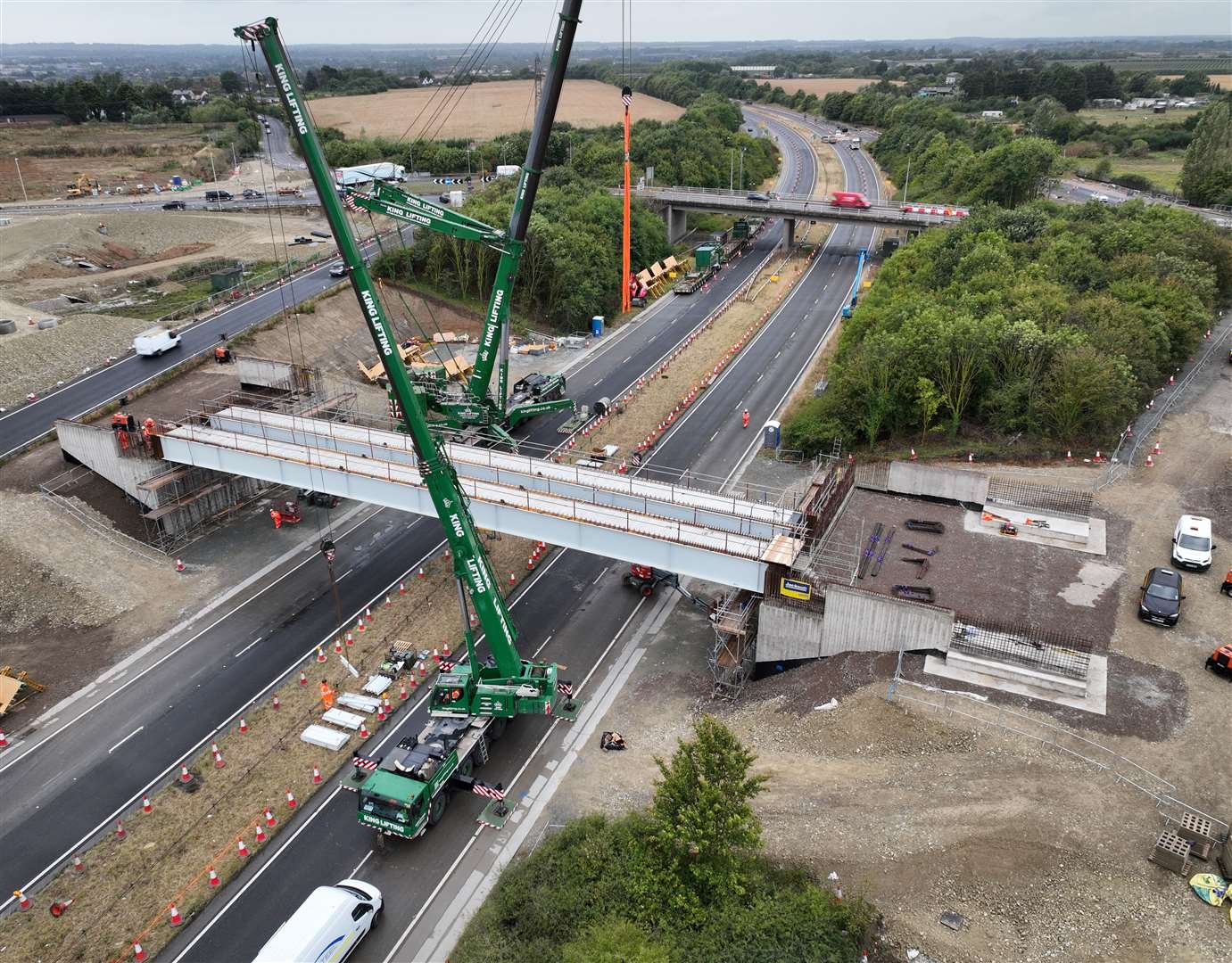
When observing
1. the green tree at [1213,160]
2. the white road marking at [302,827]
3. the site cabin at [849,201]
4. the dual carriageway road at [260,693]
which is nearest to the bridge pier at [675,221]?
the site cabin at [849,201]

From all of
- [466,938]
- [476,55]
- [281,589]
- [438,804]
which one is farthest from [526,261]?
[466,938]

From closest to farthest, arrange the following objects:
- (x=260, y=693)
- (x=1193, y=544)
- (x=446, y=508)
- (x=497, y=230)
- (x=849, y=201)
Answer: (x=446, y=508) → (x=260, y=693) → (x=1193, y=544) → (x=497, y=230) → (x=849, y=201)

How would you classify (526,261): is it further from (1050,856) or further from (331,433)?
(1050,856)

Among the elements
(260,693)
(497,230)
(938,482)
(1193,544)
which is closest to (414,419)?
(260,693)

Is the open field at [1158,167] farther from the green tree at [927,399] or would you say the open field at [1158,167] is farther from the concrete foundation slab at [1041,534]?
the concrete foundation slab at [1041,534]

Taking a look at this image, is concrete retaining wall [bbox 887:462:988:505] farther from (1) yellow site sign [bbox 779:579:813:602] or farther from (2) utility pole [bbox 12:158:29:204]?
(2) utility pole [bbox 12:158:29:204]

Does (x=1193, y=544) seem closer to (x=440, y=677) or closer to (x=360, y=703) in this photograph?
(x=440, y=677)
